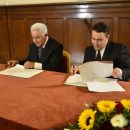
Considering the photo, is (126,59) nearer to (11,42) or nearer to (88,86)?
(88,86)

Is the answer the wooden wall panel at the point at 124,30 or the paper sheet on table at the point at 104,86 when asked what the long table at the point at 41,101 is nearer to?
the paper sheet on table at the point at 104,86

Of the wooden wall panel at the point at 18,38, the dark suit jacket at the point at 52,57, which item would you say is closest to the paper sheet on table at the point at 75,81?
the dark suit jacket at the point at 52,57

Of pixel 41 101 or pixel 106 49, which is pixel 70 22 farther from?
pixel 41 101

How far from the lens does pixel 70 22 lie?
455 centimetres

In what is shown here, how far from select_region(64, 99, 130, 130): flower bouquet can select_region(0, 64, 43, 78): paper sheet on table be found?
1.33m

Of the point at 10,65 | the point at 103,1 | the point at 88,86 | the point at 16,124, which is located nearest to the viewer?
the point at 16,124

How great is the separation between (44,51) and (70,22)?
5.93ft

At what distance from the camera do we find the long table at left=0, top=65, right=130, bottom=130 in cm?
142

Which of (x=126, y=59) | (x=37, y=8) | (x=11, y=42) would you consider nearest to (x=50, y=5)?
(x=37, y=8)

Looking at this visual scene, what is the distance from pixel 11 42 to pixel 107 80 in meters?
3.65

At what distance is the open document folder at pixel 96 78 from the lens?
192 centimetres

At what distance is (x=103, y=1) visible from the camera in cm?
407

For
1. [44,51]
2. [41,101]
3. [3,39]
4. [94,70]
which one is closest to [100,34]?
[94,70]

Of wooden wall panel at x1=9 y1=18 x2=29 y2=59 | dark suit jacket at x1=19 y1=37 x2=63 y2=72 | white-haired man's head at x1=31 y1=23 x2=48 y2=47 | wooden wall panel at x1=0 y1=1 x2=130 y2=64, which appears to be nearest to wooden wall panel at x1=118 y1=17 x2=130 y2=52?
wooden wall panel at x1=0 y1=1 x2=130 y2=64
